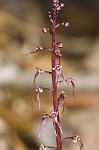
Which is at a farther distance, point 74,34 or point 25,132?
point 74,34

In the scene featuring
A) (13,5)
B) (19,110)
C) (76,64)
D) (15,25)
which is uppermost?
(13,5)

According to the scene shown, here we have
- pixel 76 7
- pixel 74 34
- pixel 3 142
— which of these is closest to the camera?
pixel 3 142

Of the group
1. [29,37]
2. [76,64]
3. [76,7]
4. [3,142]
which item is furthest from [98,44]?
[3,142]

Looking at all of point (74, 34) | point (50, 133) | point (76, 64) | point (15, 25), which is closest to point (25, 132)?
point (50, 133)

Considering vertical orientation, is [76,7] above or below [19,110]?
above

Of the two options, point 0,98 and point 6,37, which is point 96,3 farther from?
point 0,98

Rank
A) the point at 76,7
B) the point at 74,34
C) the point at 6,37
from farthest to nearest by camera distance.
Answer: the point at 76,7, the point at 74,34, the point at 6,37

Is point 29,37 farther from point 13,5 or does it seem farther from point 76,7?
point 76,7
